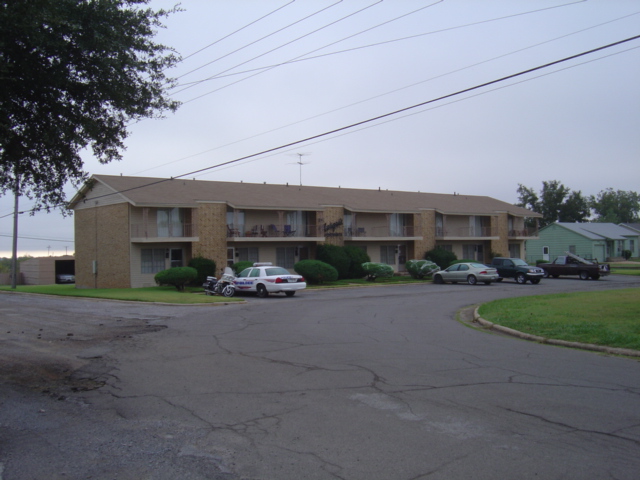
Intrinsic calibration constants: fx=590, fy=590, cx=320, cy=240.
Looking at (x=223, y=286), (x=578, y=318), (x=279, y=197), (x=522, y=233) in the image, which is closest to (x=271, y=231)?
(x=279, y=197)

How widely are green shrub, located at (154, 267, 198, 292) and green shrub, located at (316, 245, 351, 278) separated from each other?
34.9ft

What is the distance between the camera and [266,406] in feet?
24.8

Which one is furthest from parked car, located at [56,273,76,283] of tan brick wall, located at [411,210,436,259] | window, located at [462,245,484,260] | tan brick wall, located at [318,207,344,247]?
window, located at [462,245,484,260]

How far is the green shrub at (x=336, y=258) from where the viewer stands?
136ft

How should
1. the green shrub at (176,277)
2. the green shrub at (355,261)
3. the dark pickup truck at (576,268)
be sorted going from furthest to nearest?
the green shrub at (355,261), the dark pickup truck at (576,268), the green shrub at (176,277)

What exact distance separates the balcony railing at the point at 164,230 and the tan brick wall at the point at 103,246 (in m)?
0.76

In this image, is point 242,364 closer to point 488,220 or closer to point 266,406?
point 266,406

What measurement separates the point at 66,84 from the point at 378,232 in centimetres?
3644

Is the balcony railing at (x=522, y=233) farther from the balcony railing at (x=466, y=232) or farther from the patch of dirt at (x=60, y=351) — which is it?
the patch of dirt at (x=60, y=351)

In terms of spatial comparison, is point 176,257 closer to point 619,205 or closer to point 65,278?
point 65,278

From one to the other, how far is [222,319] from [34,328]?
206 inches

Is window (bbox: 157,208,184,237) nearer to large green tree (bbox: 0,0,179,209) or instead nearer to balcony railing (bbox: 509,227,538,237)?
large green tree (bbox: 0,0,179,209)

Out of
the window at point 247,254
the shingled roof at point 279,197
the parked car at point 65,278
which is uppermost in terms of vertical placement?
the shingled roof at point 279,197

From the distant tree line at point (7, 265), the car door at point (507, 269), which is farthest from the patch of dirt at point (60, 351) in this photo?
the distant tree line at point (7, 265)
